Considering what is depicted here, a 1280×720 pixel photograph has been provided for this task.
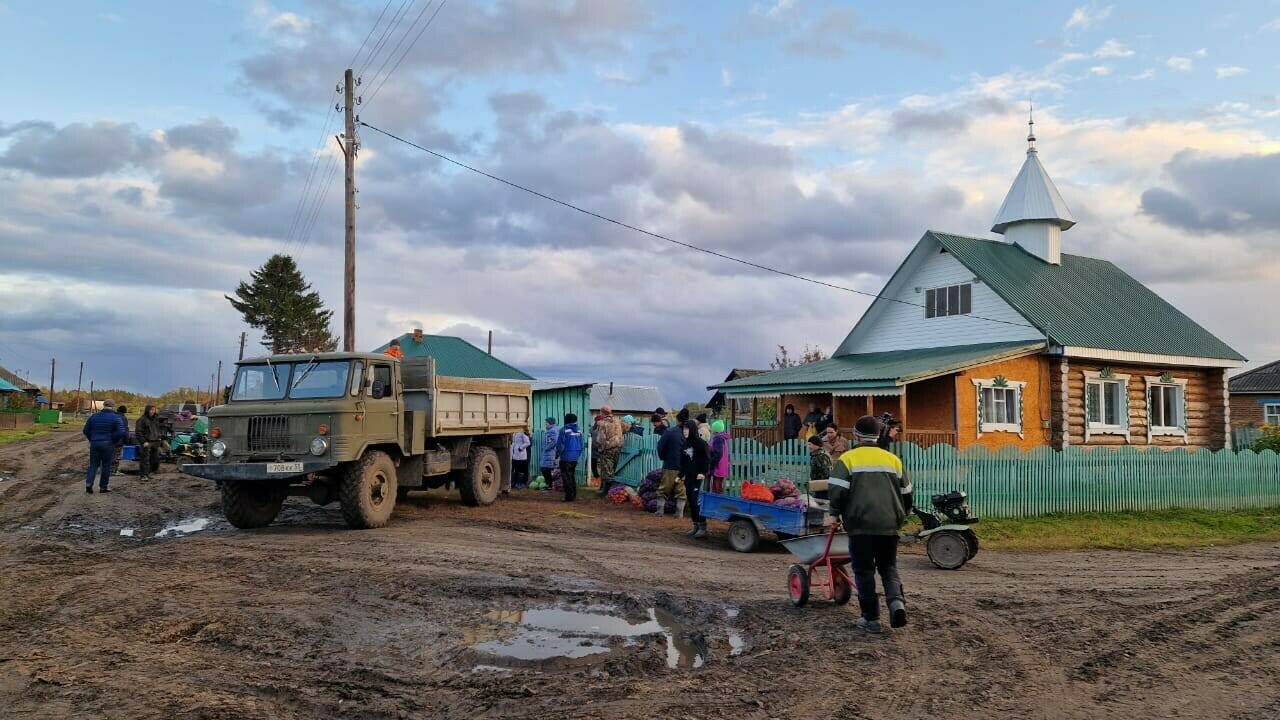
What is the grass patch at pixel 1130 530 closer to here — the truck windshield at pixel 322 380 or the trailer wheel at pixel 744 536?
the trailer wheel at pixel 744 536

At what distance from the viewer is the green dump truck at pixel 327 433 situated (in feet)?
37.0

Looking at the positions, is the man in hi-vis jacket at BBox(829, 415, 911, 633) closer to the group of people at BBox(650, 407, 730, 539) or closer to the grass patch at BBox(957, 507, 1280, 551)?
the group of people at BBox(650, 407, 730, 539)

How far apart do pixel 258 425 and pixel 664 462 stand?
6003 mm

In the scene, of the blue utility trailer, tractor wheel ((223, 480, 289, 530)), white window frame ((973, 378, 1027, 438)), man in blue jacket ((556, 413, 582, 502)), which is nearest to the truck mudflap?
tractor wheel ((223, 480, 289, 530))

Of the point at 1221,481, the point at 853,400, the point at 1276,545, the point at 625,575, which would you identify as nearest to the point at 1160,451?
the point at 1221,481

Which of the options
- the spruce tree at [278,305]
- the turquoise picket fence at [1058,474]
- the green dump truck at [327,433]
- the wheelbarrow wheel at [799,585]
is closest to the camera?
the wheelbarrow wheel at [799,585]

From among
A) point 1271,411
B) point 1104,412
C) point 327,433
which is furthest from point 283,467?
point 1271,411

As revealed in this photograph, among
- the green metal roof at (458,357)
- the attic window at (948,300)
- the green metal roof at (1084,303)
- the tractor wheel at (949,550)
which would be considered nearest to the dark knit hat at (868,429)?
the tractor wheel at (949,550)

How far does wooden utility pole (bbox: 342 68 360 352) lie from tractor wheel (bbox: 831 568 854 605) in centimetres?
1242

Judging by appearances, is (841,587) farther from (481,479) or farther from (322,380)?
(481,479)

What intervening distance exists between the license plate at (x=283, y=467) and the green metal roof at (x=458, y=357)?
65.3 feet

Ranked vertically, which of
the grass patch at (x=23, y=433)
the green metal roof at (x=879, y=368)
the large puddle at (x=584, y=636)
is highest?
the green metal roof at (x=879, y=368)

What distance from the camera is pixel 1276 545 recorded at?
13.0 metres

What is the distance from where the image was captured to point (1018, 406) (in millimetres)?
19516
